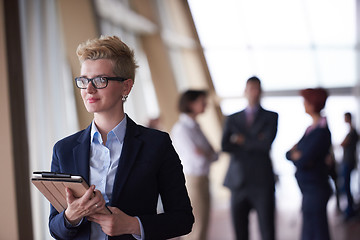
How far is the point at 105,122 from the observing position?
152 cm

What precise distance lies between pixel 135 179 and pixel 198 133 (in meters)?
3.01

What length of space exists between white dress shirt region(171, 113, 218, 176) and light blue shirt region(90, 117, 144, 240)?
2872mm

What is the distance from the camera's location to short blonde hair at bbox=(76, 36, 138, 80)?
4.74 feet

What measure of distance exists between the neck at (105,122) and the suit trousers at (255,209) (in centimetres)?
256

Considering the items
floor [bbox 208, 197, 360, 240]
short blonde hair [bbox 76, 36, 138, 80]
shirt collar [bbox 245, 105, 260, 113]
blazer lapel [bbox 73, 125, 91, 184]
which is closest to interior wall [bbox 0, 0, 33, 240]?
blazer lapel [bbox 73, 125, 91, 184]

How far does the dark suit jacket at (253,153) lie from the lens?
392 centimetres

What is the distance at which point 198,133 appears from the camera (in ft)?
14.7

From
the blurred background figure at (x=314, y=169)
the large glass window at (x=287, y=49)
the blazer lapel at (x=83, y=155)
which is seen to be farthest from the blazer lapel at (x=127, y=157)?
the large glass window at (x=287, y=49)

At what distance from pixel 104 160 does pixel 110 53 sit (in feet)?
1.15

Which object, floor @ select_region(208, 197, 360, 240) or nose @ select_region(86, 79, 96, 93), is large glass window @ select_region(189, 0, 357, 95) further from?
nose @ select_region(86, 79, 96, 93)

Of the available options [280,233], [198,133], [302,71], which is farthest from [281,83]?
[198,133]

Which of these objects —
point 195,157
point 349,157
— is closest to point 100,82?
point 195,157

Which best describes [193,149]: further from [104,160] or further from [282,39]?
[282,39]

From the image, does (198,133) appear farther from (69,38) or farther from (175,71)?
(175,71)
